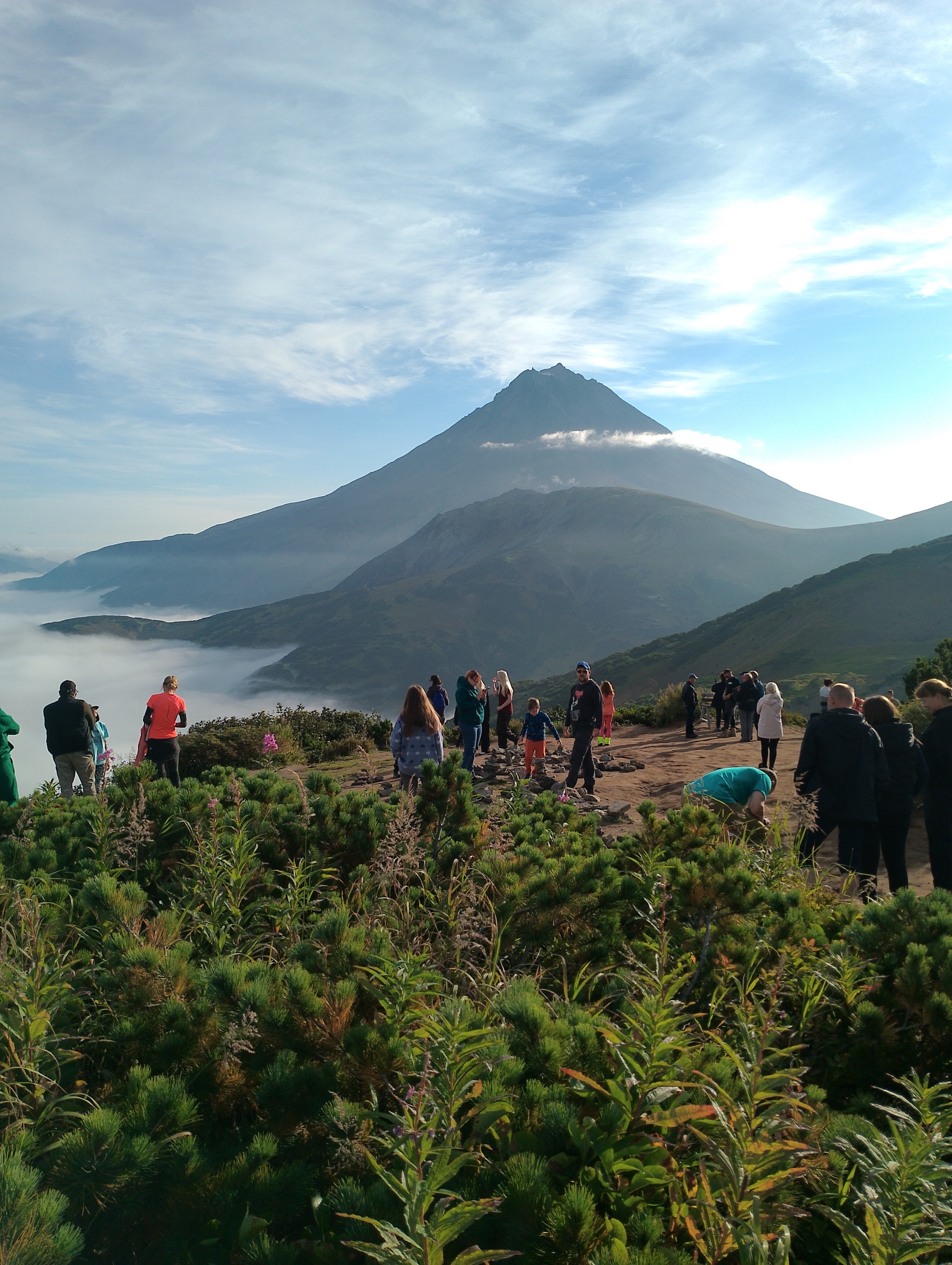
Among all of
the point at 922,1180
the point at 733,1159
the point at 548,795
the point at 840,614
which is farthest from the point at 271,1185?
the point at 840,614

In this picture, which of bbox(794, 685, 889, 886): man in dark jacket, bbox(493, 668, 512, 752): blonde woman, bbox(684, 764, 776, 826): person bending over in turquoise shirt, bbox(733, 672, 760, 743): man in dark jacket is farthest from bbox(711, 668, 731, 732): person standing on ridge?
bbox(794, 685, 889, 886): man in dark jacket

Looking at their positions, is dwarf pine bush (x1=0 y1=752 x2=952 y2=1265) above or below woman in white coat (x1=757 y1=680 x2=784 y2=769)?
above

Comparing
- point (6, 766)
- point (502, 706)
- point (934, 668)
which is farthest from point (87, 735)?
point (934, 668)

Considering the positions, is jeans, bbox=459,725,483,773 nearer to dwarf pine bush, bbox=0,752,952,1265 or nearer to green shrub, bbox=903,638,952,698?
dwarf pine bush, bbox=0,752,952,1265

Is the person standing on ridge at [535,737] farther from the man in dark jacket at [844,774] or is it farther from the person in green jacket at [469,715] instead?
the man in dark jacket at [844,774]

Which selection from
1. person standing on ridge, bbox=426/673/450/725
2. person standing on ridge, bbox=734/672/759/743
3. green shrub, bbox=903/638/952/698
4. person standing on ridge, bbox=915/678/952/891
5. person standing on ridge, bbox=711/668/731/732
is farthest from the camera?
person standing on ridge, bbox=711/668/731/732

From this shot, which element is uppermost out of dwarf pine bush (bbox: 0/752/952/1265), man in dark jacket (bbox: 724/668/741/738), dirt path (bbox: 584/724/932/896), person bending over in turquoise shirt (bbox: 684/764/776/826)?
dwarf pine bush (bbox: 0/752/952/1265)

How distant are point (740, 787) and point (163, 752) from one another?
625 centimetres

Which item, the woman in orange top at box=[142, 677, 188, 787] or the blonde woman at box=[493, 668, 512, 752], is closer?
the woman in orange top at box=[142, 677, 188, 787]

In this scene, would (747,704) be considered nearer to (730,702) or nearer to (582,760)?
(730,702)

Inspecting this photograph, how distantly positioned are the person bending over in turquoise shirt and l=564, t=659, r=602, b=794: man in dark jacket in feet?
10.9

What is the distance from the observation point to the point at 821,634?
92125 mm

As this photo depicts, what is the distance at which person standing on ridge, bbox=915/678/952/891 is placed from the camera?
573 cm

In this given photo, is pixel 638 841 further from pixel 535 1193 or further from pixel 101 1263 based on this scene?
pixel 101 1263
